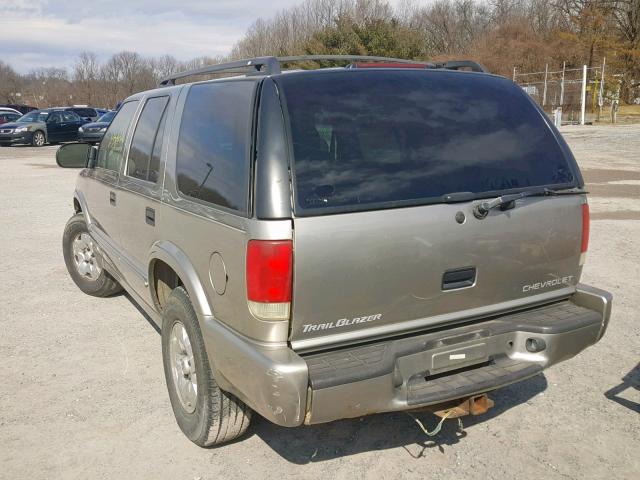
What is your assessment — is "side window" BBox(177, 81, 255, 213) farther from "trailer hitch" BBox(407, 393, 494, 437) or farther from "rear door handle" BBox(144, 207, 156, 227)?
"trailer hitch" BBox(407, 393, 494, 437)

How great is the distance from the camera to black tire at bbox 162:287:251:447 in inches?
125

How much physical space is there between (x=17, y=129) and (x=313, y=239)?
2832 cm

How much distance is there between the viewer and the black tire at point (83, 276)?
579 centimetres

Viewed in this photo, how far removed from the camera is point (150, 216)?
385 centimetres

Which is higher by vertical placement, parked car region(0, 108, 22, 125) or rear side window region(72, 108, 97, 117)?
rear side window region(72, 108, 97, 117)

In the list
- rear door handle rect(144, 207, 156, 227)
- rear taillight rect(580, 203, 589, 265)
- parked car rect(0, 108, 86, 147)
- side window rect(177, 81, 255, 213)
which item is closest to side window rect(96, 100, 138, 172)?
rear door handle rect(144, 207, 156, 227)

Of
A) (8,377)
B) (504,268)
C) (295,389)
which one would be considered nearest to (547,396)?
(504,268)

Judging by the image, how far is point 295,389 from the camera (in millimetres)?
2588

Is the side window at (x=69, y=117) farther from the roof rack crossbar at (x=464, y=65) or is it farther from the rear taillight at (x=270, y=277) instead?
the rear taillight at (x=270, y=277)

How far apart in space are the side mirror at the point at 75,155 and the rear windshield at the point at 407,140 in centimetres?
332

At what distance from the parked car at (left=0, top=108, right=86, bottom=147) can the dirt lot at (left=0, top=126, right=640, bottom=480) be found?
24.2 m

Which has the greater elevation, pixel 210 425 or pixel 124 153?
pixel 124 153

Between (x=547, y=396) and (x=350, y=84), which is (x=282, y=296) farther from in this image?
(x=547, y=396)

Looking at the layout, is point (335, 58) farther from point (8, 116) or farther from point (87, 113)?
point (8, 116)
